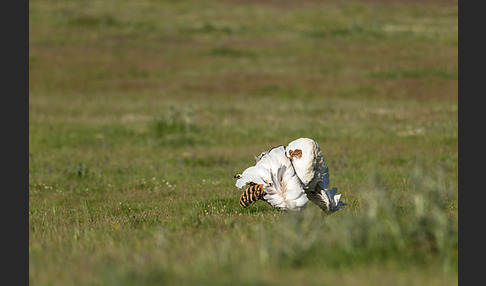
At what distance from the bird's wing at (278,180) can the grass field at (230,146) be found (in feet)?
0.95

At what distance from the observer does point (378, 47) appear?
47781 millimetres

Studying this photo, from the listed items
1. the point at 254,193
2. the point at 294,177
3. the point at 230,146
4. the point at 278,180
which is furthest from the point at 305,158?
the point at 230,146

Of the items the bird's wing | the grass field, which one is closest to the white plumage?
the bird's wing

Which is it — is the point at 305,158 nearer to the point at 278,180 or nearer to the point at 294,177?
the point at 294,177

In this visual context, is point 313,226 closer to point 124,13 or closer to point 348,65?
point 348,65

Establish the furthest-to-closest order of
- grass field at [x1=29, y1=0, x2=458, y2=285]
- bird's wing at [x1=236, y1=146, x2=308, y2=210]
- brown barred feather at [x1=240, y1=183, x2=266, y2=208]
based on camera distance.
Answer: brown barred feather at [x1=240, y1=183, x2=266, y2=208]
bird's wing at [x1=236, y1=146, x2=308, y2=210]
grass field at [x1=29, y1=0, x2=458, y2=285]

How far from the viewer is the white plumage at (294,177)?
784 centimetres

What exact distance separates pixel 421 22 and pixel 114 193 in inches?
2264

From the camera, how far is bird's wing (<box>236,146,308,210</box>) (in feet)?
25.6

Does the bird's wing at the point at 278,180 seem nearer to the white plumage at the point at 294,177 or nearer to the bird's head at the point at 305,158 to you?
the white plumage at the point at 294,177

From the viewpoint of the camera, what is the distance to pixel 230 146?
1925 centimetres

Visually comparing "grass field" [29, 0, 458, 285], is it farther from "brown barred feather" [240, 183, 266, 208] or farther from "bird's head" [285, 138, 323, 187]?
"bird's head" [285, 138, 323, 187]

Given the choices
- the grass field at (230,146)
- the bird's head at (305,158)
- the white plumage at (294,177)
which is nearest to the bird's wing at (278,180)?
the white plumage at (294,177)

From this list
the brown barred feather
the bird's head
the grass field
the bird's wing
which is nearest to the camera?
the grass field
